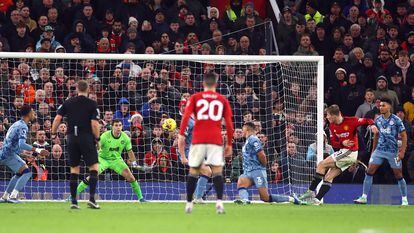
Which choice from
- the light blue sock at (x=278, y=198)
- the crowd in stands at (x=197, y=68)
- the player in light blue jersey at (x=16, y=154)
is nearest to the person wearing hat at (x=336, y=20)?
the crowd in stands at (x=197, y=68)

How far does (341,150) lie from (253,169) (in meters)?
1.86

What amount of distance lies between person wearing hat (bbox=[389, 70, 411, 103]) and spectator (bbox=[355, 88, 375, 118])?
101 centimetres

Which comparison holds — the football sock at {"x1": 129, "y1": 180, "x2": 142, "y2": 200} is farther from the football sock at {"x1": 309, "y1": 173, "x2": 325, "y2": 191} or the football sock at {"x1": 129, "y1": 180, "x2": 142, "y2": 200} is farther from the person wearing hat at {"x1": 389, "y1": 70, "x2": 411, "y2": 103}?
the person wearing hat at {"x1": 389, "y1": 70, "x2": 411, "y2": 103}

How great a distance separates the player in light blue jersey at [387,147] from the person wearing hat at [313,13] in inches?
254

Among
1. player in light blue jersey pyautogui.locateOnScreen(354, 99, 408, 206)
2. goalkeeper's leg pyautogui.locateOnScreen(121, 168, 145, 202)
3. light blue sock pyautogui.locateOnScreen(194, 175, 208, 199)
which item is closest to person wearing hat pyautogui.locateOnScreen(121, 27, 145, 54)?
goalkeeper's leg pyautogui.locateOnScreen(121, 168, 145, 202)

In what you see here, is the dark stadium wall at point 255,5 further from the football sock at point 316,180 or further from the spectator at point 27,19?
the football sock at point 316,180

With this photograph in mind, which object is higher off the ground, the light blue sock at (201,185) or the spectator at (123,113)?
the spectator at (123,113)

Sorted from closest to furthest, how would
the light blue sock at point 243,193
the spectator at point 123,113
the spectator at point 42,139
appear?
the light blue sock at point 243,193 → the spectator at point 42,139 → the spectator at point 123,113

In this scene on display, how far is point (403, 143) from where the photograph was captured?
22750 millimetres

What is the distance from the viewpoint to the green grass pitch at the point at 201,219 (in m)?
14.7

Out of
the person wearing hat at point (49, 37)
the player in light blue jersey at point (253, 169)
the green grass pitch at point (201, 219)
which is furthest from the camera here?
the person wearing hat at point (49, 37)

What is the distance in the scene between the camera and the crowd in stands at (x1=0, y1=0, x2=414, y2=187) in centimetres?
2402

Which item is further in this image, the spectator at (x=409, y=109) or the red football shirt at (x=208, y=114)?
the spectator at (x=409, y=109)

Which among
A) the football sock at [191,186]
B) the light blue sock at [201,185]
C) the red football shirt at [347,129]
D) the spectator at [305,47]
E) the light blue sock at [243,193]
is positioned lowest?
the light blue sock at [243,193]
